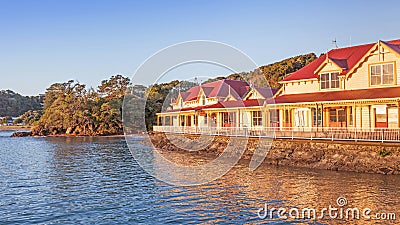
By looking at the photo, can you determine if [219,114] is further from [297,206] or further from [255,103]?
[297,206]

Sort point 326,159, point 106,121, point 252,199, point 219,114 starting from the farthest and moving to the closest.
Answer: point 106,121 → point 219,114 → point 326,159 → point 252,199

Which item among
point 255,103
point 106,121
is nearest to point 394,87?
point 255,103

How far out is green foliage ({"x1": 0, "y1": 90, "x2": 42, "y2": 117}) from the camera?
15725cm

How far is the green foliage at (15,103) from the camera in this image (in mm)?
157250

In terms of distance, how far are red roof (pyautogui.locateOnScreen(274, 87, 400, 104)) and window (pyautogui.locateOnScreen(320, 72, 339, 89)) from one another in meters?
0.78

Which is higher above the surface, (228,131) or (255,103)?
(255,103)

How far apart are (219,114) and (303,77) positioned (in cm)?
1013

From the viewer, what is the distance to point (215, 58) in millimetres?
18828

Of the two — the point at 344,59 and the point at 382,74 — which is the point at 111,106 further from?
the point at 382,74

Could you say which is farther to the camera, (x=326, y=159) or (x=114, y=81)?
(x=114, y=81)

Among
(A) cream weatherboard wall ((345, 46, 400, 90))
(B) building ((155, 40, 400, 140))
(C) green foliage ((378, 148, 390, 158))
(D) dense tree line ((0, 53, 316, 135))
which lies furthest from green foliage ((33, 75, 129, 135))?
(C) green foliage ((378, 148, 390, 158))

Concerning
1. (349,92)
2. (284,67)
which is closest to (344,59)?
(349,92)

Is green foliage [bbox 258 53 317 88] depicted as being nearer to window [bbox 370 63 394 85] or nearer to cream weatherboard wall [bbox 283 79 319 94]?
cream weatherboard wall [bbox 283 79 319 94]

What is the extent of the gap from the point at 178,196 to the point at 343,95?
14826 millimetres
